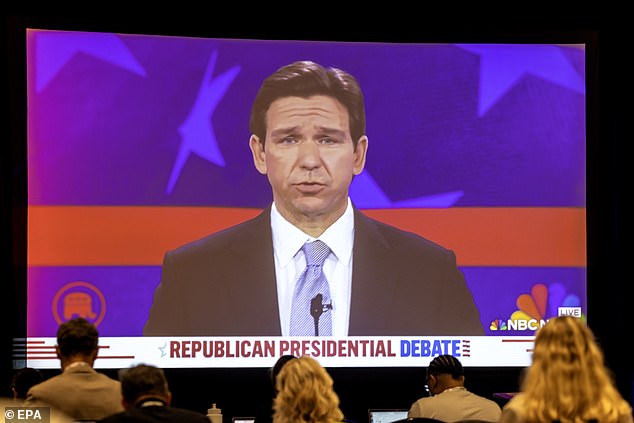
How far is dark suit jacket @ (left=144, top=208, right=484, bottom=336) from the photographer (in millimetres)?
6445

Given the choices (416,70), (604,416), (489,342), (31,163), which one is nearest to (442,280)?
(489,342)

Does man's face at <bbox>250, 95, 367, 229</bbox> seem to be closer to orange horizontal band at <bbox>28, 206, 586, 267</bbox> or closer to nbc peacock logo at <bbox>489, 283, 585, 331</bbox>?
orange horizontal band at <bbox>28, 206, 586, 267</bbox>

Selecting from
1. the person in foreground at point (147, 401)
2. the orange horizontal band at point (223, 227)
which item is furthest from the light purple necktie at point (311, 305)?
the person in foreground at point (147, 401)

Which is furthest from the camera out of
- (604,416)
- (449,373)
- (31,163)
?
(31,163)

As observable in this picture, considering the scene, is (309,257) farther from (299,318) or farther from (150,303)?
(150,303)

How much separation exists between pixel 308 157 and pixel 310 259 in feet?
2.34

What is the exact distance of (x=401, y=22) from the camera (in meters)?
6.86

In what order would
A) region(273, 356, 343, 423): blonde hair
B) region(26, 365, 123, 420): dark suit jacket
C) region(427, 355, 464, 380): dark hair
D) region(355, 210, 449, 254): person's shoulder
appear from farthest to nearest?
1. region(355, 210, 449, 254): person's shoulder
2. region(427, 355, 464, 380): dark hair
3. region(26, 365, 123, 420): dark suit jacket
4. region(273, 356, 343, 423): blonde hair

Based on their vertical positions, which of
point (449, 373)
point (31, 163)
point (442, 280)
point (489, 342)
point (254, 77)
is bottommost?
point (449, 373)

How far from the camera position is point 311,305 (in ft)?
21.1

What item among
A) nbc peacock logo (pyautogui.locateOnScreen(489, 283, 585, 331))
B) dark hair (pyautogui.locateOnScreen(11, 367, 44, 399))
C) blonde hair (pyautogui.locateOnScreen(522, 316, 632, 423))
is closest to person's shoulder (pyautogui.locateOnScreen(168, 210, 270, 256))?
nbc peacock logo (pyautogui.locateOnScreen(489, 283, 585, 331))

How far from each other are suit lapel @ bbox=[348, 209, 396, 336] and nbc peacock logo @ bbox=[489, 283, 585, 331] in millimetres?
799

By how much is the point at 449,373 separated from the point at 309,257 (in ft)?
7.23

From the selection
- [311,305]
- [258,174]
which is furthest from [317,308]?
[258,174]
